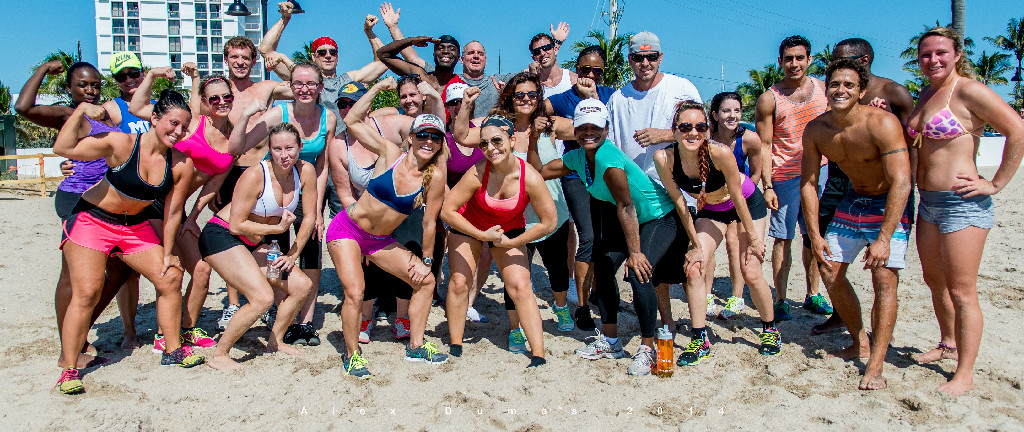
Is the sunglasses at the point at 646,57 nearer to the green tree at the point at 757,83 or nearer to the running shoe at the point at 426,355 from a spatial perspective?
the running shoe at the point at 426,355

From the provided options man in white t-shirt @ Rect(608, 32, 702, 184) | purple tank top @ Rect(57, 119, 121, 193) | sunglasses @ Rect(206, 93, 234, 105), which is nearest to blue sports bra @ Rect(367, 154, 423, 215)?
sunglasses @ Rect(206, 93, 234, 105)

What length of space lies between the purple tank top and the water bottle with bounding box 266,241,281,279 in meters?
1.44

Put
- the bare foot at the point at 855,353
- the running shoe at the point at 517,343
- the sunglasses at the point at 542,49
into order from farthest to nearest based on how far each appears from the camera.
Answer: the sunglasses at the point at 542,49, the running shoe at the point at 517,343, the bare foot at the point at 855,353

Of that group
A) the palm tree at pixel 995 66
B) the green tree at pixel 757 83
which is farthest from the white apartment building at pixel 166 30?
the palm tree at pixel 995 66

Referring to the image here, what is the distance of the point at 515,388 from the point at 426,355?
33.3 inches

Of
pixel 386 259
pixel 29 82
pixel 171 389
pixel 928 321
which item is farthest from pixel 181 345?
pixel 928 321

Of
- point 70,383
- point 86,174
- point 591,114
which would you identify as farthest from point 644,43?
point 70,383

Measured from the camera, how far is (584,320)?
5.72 m

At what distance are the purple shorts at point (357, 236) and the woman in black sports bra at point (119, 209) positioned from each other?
1.12 meters

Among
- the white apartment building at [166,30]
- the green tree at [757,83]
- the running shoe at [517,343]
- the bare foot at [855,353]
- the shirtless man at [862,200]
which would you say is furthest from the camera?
the white apartment building at [166,30]

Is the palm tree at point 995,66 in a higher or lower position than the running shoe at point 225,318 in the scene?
higher

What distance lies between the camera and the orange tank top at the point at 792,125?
562cm

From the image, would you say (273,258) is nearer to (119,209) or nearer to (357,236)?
(357,236)

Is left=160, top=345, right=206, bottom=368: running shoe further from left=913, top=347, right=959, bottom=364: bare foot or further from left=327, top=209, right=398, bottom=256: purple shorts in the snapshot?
left=913, top=347, right=959, bottom=364: bare foot
